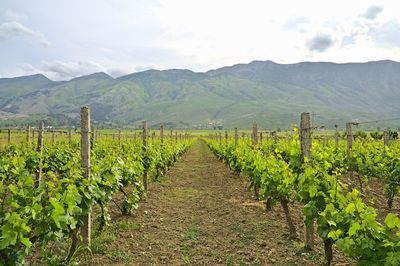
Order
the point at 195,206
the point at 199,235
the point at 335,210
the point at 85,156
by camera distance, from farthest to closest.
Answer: the point at 195,206, the point at 199,235, the point at 85,156, the point at 335,210

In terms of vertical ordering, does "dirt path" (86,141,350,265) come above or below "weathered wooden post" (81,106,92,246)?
below

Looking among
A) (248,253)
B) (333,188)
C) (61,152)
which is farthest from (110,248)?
(61,152)

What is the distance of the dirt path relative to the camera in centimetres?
630

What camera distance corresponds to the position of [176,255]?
6.56 m

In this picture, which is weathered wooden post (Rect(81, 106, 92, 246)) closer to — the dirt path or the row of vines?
the dirt path

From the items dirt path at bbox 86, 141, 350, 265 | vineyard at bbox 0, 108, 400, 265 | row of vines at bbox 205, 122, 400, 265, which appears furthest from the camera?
dirt path at bbox 86, 141, 350, 265

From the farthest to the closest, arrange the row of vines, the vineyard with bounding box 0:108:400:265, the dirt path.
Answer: the dirt path → the vineyard with bounding box 0:108:400:265 → the row of vines

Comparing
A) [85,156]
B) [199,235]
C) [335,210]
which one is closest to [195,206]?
[199,235]

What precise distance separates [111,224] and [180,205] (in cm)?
311

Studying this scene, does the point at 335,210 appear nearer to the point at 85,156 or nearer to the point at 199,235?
the point at 199,235

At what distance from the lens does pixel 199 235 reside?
778cm

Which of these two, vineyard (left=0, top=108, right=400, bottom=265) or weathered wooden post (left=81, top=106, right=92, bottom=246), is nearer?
vineyard (left=0, top=108, right=400, bottom=265)

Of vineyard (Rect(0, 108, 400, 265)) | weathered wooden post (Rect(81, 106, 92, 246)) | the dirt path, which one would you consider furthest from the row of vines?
weathered wooden post (Rect(81, 106, 92, 246))

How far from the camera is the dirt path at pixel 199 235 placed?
6297mm
